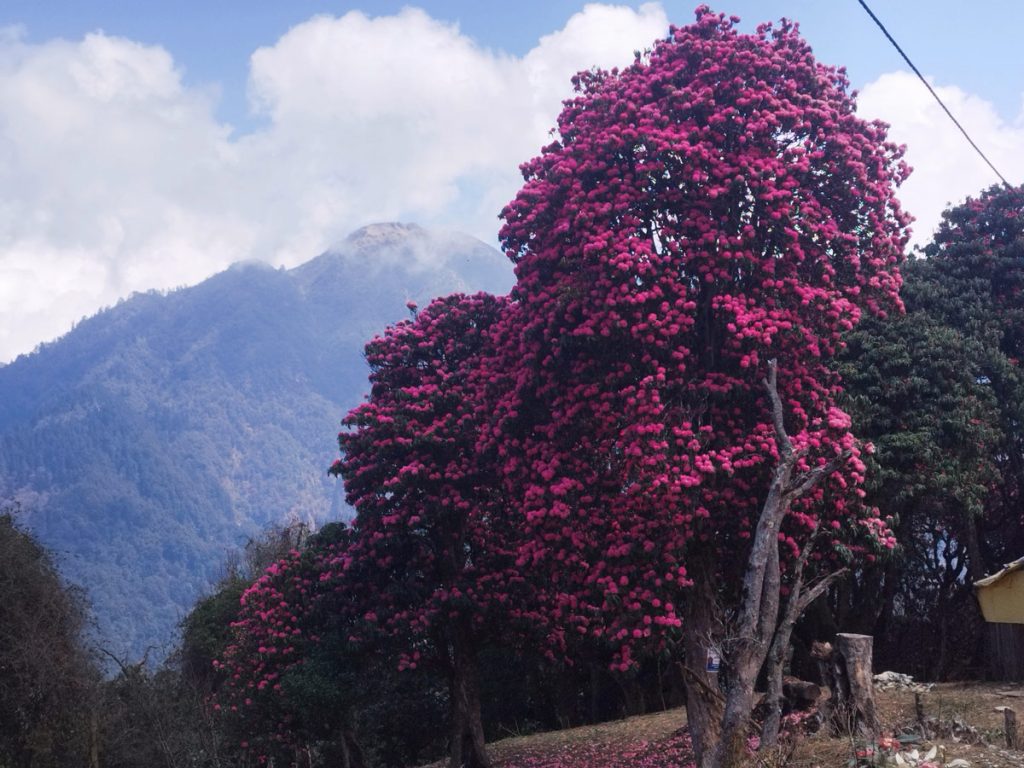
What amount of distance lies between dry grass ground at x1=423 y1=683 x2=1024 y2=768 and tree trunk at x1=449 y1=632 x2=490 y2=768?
0.59m

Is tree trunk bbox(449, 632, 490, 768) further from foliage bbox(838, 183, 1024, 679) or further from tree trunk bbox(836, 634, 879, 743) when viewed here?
tree trunk bbox(836, 634, 879, 743)

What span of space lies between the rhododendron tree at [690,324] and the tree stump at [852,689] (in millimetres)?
2565

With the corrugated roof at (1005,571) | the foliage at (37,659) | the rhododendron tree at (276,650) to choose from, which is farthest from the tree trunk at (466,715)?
the corrugated roof at (1005,571)

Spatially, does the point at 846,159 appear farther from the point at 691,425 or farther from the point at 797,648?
the point at 797,648

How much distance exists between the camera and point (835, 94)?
14195mm

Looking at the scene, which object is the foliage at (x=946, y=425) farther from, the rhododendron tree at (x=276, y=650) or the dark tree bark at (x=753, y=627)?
the rhododendron tree at (x=276, y=650)

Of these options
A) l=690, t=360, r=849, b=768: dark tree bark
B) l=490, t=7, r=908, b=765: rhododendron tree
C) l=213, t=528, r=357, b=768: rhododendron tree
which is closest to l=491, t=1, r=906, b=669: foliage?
l=490, t=7, r=908, b=765: rhododendron tree

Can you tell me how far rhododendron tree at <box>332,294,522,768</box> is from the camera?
1576cm

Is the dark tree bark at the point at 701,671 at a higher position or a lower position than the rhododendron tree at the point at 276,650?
lower

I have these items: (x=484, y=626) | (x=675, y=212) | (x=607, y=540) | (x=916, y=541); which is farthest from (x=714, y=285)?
(x=916, y=541)

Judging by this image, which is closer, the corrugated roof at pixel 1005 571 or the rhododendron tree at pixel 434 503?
the corrugated roof at pixel 1005 571

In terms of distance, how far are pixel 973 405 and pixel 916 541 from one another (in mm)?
6049

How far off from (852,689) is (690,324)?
502 centimetres

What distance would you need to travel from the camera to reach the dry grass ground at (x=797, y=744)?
788cm
